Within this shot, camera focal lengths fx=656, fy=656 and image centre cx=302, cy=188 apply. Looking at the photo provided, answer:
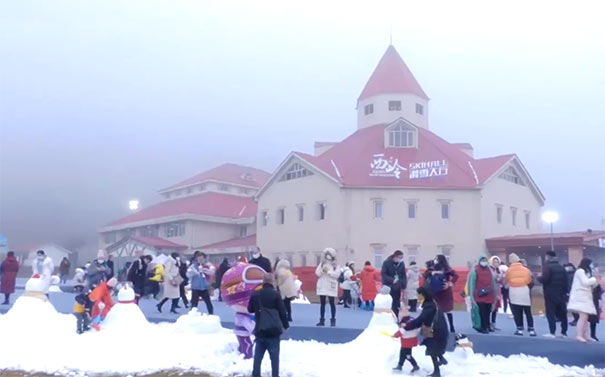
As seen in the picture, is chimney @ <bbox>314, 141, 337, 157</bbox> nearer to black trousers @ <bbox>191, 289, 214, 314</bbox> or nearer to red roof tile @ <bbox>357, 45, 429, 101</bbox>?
red roof tile @ <bbox>357, 45, 429, 101</bbox>

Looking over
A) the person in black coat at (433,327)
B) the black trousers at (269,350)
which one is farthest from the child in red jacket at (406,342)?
the black trousers at (269,350)

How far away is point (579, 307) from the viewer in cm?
1345

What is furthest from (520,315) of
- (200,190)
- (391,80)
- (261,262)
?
(200,190)

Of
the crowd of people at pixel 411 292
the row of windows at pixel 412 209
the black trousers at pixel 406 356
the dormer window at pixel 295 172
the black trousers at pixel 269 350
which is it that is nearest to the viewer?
the black trousers at pixel 269 350

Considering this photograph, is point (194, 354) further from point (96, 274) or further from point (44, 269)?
point (44, 269)

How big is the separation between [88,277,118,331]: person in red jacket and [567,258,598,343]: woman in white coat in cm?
1019

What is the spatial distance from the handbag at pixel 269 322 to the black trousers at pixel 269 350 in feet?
0.41

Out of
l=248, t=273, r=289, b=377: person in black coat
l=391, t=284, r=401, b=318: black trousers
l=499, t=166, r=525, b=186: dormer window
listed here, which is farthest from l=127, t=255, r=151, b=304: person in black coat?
l=499, t=166, r=525, b=186: dormer window

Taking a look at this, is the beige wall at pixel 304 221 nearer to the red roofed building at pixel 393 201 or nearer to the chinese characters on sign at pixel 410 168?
the red roofed building at pixel 393 201

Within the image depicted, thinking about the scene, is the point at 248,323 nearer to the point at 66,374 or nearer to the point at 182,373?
the point at 182,373

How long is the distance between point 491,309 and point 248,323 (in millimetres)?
6280

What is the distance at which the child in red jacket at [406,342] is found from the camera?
37.9 ft

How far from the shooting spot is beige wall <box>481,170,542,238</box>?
42781 millimetres

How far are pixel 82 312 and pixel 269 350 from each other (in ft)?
19.7
